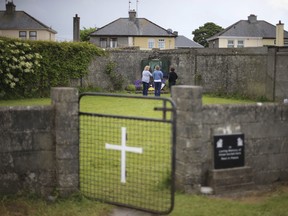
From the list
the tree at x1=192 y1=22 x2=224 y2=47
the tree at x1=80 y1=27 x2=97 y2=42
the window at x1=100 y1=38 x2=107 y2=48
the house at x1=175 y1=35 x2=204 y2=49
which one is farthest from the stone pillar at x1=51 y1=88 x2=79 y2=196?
the tree at x1=192 y1=22 x2=224 y2=47

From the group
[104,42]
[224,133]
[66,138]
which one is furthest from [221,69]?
[104,42]

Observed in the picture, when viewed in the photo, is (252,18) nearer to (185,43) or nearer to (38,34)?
(185,43)

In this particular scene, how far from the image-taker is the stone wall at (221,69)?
65.6 ft

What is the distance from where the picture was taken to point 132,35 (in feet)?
184

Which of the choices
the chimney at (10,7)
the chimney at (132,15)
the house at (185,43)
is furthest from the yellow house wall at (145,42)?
the chimney at (10,7)

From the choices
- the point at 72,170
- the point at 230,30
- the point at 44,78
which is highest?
the point at 230,30

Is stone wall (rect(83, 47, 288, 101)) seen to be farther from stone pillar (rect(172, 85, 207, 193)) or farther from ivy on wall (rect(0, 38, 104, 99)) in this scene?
stone pillar (rect(172, 85, 207, 193))

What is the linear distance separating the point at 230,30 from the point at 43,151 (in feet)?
186

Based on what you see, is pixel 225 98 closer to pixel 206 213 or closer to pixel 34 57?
pixel 34 57

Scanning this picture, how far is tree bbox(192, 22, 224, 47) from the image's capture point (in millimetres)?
84125

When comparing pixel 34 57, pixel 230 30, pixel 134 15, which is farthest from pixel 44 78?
pixel 230 30

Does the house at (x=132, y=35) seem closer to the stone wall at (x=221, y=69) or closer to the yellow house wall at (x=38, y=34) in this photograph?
the yellow house wall at (x=38, y=34)

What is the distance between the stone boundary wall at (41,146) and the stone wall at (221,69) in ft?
51.9

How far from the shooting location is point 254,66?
2147 cm
